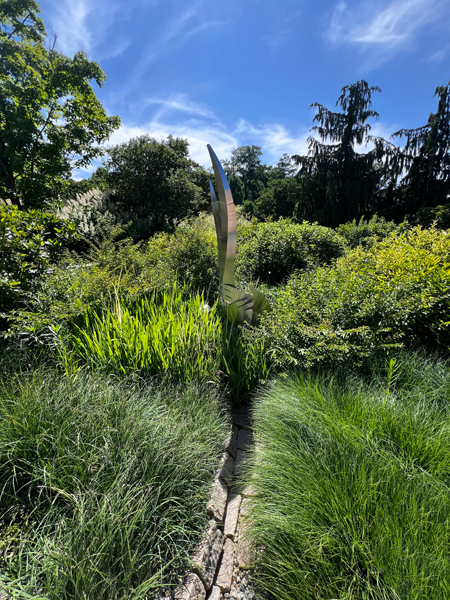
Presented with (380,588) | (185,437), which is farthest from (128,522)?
(380,588)

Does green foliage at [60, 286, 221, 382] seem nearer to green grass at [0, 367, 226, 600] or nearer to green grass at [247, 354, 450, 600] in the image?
green grass at [0, 367, 226, 600]

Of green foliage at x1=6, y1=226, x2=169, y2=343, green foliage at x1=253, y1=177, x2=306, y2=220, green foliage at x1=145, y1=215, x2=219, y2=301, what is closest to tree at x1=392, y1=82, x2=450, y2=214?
green foliage at x1=253, y1=177, x2=306, y2=220

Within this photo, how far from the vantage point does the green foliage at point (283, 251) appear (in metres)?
6.82

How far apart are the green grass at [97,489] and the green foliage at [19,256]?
3.75 ft

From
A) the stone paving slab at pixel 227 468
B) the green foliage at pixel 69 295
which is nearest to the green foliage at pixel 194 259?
the green foliage at pixel 69 295

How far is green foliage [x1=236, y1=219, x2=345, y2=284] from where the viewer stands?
22.4 feet

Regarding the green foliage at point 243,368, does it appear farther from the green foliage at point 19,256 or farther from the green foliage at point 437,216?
the green foliage at point 437,216

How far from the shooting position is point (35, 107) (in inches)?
347

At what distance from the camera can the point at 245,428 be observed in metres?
2.61

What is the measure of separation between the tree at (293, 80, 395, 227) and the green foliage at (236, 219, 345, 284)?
36.1 feet

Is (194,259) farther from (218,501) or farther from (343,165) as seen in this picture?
(343,165)

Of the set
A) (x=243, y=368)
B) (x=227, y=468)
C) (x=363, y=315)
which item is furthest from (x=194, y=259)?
(x=227, y=468)

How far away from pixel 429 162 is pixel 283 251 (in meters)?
15.6

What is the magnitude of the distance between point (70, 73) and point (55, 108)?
1.26 metres
